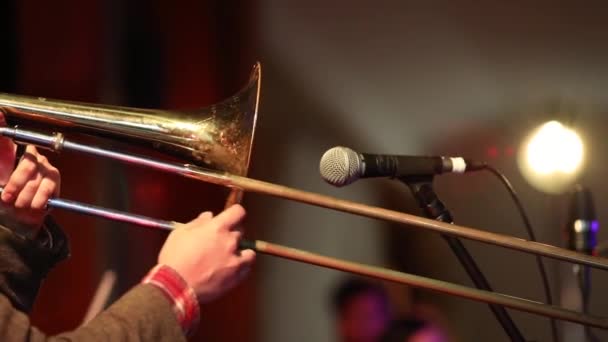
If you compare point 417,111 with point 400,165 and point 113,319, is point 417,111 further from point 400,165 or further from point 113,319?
point 113,319

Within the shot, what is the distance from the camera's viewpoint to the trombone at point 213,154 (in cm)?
91

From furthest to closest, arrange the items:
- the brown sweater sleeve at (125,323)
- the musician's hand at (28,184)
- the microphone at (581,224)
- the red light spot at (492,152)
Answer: the red light spot at (492,152), the microphone at (581,224), the musician's hand at (28,184), the brown sweater sleeve at (125,323)

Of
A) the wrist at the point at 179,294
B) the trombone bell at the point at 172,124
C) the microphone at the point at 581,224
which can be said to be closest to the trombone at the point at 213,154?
the trombone bell at the point at 172,124

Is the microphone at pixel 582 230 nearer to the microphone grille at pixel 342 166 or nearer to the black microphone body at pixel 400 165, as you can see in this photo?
the black microphone body at pixel 400 165

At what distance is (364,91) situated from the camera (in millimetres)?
2080

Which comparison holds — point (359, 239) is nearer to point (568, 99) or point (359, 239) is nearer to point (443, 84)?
point (443, 84)

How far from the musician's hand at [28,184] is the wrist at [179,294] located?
0.27 meters

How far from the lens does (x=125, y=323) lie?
2.48ft

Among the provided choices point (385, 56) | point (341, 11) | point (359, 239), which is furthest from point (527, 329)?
point (341, 11)

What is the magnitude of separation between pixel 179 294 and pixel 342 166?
0.31m

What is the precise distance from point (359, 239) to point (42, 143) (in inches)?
53.0

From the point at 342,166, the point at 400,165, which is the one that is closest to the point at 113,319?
the point at 342,166

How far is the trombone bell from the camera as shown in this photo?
950 mm

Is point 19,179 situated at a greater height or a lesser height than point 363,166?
lesser
